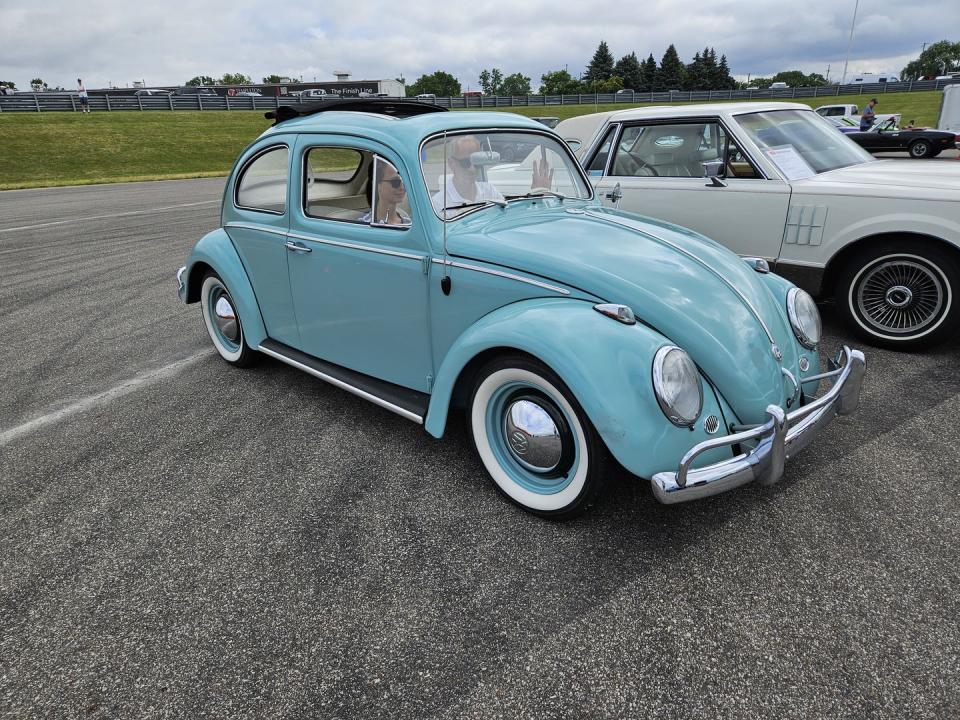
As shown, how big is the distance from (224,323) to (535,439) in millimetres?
3044

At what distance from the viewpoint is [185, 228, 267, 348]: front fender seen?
4.27 meters

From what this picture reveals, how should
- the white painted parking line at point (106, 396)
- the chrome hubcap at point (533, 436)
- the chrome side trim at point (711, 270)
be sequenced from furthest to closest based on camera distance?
the white painted parking line at point (106, 396)
the chrome side trim at point (711, 270)
the chrome hubcap at point (533, 436)

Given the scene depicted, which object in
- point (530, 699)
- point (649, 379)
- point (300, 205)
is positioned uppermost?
point (300, 205)

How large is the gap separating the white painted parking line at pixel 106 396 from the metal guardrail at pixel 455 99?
2699cm

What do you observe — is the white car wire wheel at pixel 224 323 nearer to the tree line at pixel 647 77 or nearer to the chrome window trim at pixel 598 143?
the chrome window trim at pixel 598 143

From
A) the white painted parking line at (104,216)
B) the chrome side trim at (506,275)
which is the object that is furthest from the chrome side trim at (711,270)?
the white painted parking line at (104,216)

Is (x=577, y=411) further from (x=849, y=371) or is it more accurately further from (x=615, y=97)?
(x=615, y=97)

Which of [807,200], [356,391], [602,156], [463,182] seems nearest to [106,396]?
[356,391]

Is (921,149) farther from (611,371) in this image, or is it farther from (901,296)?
(611,371)

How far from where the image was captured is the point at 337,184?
424cm

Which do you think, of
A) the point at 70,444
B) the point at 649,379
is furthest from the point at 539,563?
the point at 70,444

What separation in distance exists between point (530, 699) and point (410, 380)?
1.80 metres

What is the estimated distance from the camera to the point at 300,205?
376 cm

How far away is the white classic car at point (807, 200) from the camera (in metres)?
4.43
